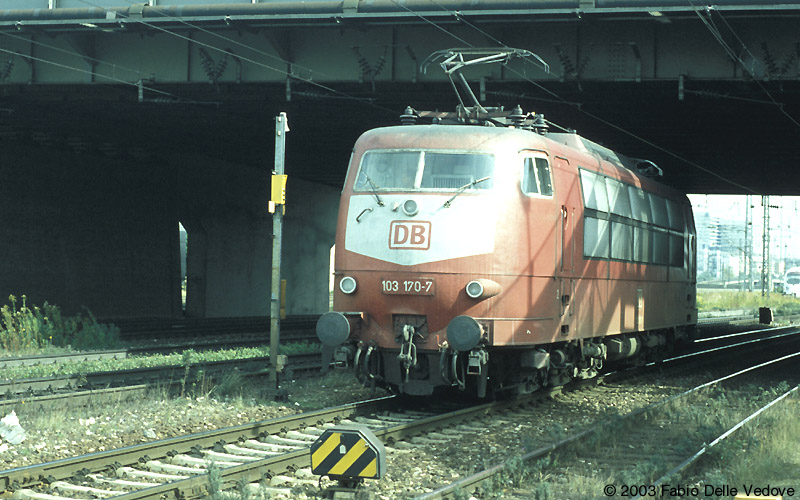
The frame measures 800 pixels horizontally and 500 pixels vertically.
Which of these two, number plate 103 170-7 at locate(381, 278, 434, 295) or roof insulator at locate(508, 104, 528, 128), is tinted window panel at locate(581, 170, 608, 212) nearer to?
roof insulator at locate(508, 104, 528, 128)

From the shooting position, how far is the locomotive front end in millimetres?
11914

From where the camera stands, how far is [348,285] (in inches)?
491

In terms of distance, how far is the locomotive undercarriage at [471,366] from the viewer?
11891 mm

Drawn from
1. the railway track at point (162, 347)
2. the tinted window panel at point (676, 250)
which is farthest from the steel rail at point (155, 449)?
the tinted window panel at point (676, 250)

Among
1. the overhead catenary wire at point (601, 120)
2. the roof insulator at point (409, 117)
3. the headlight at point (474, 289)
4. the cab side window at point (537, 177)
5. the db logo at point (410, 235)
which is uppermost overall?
the overhead catenary wire at point (601, 120)

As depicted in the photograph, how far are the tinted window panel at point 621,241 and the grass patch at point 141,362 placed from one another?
276 inches

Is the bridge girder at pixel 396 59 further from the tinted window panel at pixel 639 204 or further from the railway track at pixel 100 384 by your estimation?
the railway track at pixel 100 384

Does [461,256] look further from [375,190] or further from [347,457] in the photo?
[347,457]

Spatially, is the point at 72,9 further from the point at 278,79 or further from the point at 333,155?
the point at 333,155

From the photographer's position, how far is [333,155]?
3375cm

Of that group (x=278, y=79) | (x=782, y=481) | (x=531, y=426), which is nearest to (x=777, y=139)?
(x=278, y=79)

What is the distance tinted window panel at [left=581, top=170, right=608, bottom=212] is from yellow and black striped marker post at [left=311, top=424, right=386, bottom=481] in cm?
696

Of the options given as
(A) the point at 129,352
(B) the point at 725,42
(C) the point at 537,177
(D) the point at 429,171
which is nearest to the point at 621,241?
(C) the point at 537,177

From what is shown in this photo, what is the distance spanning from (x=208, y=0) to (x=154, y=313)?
17061mm
